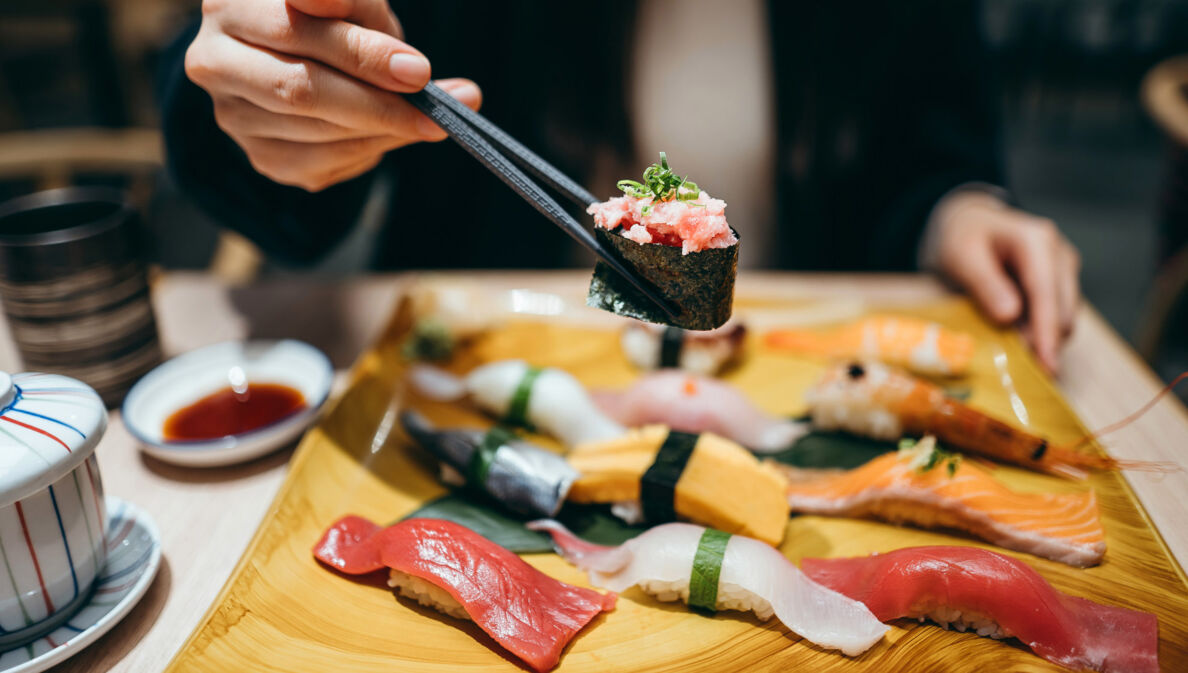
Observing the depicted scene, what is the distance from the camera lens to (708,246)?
116 centimetres

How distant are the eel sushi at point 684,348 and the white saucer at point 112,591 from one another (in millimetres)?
1289

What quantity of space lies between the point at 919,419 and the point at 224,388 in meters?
1.77

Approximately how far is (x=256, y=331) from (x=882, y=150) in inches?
98.5

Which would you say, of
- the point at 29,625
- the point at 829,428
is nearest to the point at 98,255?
the point at 29,625

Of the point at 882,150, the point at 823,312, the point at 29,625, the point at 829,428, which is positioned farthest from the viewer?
the point at 882,150

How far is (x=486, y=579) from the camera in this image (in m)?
1.25

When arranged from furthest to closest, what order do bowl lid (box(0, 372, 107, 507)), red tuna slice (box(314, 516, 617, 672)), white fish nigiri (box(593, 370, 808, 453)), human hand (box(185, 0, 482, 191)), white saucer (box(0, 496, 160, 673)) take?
white fish nigiri (box(593, 370, 808, 453))
human hand (box(185, 0, 482, 191))
red tuna slice (box(314, 516, 617, 672))
white saucer (box(0, 496, 160, 673))
bowl lid (box(0, 372, 107, 507))

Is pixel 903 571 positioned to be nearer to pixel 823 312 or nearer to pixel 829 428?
pixel 829 428

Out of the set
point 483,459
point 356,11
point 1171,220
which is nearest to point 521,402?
point 483,459

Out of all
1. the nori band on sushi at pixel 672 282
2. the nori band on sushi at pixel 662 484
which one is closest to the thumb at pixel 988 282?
the nori band on sushi at pixel 662 484

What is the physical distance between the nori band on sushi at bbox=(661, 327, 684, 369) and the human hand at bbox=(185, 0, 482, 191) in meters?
0.88

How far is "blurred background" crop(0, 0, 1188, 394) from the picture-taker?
3.36 metres

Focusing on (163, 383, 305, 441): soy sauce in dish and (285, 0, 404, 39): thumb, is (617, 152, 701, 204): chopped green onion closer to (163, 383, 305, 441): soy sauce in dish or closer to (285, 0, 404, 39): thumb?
(285, 0, 404, 39): thumb

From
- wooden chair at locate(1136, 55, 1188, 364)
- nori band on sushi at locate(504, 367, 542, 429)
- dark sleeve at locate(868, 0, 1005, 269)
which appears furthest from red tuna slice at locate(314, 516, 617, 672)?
wooden chair at locate(1136, 55, 1188, 364)
